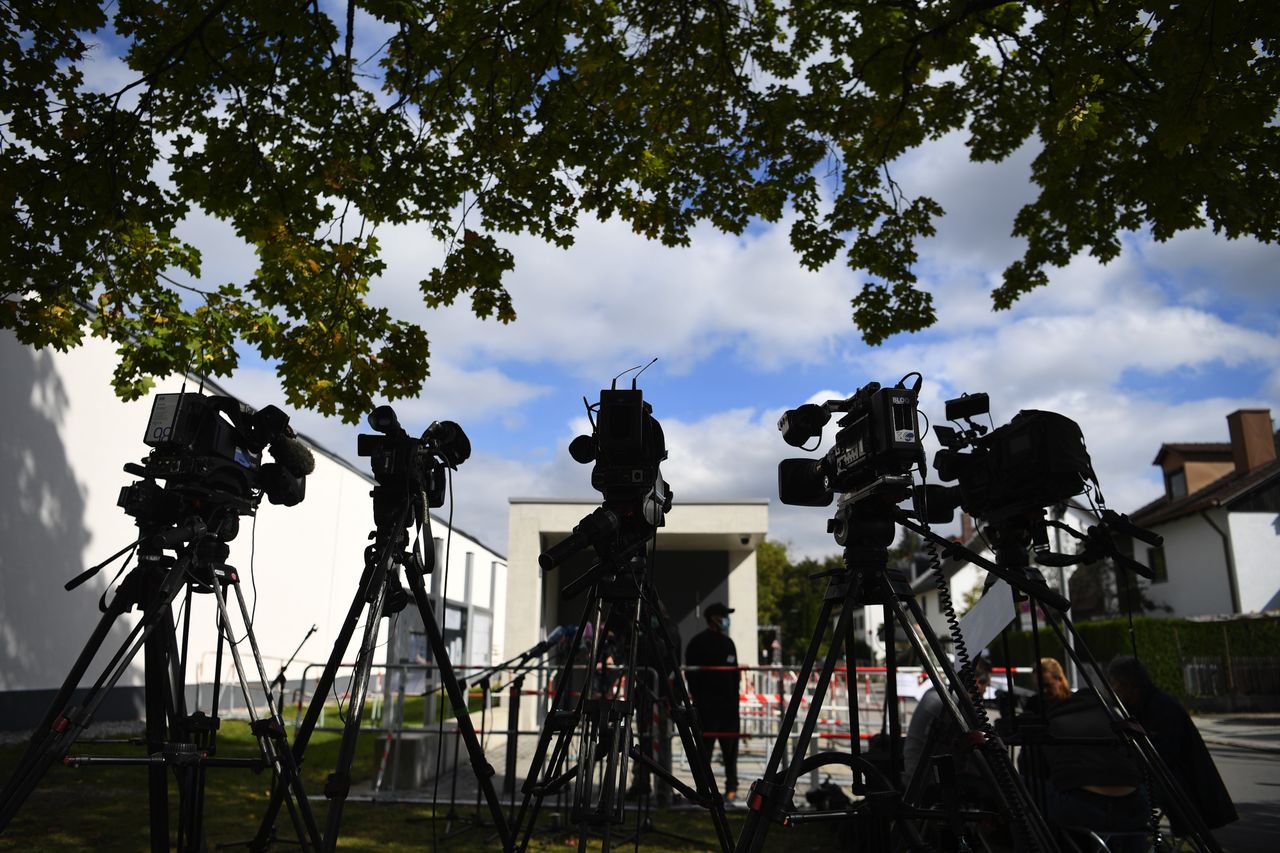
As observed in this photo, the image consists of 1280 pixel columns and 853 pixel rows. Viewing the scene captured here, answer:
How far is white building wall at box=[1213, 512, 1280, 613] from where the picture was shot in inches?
1048

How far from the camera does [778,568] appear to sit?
53469 mm

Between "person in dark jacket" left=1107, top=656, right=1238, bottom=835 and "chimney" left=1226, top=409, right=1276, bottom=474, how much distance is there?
3124cm

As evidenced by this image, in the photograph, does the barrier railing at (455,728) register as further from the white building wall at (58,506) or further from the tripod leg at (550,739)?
the white building wall at (58,506)

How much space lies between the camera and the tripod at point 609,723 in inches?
123

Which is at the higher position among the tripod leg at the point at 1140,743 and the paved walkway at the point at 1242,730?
the tripod leg at the point at 1140,743

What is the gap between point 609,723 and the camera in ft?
10.9

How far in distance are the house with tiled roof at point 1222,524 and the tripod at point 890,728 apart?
2728cm

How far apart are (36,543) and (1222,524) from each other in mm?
31054

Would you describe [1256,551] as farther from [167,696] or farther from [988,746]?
[167,696]

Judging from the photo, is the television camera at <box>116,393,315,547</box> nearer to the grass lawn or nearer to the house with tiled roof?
the grass lawn

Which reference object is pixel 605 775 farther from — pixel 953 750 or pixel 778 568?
pixel 778 568

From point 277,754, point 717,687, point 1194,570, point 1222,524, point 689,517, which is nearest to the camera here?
point 277,754

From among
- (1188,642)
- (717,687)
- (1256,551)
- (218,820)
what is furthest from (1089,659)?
(1256,551)

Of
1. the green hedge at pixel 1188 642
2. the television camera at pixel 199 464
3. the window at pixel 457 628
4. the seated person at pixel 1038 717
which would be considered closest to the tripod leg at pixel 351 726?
the television camera at pixel 199 464
